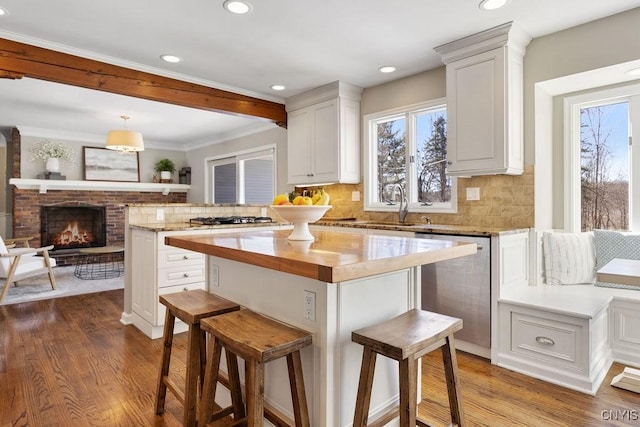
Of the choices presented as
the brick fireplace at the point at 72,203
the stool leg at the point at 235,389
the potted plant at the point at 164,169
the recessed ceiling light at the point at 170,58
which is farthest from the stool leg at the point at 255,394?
the potted plant at the point at 164,169

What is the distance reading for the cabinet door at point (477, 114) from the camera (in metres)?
2.82

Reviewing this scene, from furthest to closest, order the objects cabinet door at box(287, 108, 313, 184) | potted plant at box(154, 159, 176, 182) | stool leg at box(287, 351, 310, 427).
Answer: potted plant at box(154, 159, 176, 182) → cabinet door at box(287, 108, 313, 184) → stool leg at box(287, 351, 310, 427)

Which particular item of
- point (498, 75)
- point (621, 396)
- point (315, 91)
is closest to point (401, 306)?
point (621, 396)

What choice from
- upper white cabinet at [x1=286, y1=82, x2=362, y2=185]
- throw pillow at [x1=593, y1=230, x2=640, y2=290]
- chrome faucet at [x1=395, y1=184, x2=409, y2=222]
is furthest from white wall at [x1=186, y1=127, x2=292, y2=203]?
throw pillow at [x1=593, y1=230, x2=640, y2=290]

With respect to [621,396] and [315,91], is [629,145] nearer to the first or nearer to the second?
[621,396]

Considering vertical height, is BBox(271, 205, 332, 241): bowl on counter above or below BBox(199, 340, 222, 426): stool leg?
above

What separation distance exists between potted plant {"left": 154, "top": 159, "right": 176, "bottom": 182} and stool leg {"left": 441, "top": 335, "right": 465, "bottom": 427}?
7.24 meters

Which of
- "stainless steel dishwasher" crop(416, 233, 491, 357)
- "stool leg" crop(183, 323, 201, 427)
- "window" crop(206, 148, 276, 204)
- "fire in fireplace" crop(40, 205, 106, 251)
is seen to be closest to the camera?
"stool leg" crop(183, 323, 201, 427)

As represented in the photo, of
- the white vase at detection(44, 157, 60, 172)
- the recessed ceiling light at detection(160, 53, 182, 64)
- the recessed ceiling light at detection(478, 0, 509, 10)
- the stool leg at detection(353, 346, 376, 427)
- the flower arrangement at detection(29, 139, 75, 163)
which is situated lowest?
the stool leg at detection(353, 346, 376, 427)

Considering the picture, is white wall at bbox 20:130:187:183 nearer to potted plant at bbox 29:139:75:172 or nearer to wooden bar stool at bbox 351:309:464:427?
potted plant at bbox 29:139:75:172

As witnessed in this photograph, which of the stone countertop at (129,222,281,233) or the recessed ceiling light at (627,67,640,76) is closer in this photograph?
the recessed ceiling light at (627,67,640,76)

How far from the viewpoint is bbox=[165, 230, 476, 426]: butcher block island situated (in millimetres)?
1291

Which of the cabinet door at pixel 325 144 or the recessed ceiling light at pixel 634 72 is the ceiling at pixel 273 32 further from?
the recessed ceiling light at pixel 634 72

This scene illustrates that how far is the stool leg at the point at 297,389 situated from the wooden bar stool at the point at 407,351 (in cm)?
19
